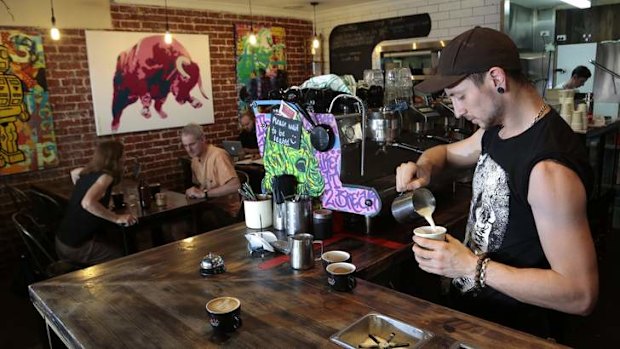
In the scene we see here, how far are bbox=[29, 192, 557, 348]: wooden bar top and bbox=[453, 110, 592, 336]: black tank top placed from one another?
22cm

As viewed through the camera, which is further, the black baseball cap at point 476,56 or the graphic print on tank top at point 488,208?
the graphic print on tank top at point 488,208

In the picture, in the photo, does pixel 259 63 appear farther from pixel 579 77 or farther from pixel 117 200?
pixel 579 77

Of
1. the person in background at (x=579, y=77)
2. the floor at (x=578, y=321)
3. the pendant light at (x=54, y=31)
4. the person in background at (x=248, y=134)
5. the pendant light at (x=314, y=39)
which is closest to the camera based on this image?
the floor at (x=578, y=321)

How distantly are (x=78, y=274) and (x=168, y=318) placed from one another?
58 cm

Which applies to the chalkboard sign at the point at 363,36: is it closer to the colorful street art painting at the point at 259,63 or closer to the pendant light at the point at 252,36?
the colorful street art painting at the point at 259,63

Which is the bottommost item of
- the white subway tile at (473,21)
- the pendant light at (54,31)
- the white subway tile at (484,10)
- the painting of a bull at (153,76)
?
the painting of a bull at (153,76)

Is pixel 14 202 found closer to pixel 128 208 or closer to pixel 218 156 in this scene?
pixel 128 208

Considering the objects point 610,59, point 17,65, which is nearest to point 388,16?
point 610,59

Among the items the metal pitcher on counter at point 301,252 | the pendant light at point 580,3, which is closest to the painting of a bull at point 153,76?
the metal pitcher on counter at point 301,252

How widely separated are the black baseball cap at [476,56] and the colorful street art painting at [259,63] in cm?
461

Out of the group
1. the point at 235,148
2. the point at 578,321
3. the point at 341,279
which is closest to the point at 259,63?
the point at 235,148

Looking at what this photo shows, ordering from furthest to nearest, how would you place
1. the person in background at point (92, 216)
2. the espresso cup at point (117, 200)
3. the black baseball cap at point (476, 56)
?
the espresso cup at point (117, 200) < the person in background at point (92, 216) < the black baseball cap at point (476, 56)

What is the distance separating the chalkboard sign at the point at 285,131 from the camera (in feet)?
6.95

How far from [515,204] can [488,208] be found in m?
0.11
